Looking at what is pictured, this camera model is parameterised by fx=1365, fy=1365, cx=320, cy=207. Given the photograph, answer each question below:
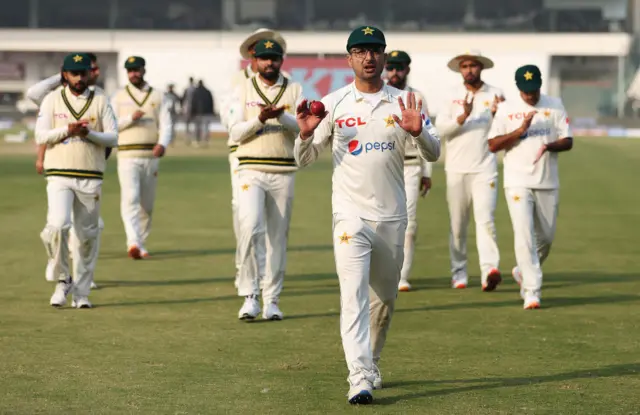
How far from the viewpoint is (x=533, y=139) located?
12.6 m

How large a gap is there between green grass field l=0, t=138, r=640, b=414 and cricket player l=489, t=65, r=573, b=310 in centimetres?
50

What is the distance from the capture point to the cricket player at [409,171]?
13.5 m

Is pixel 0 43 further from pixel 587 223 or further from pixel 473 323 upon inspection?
pixel 473 323

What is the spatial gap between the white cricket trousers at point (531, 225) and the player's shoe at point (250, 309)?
2495mm

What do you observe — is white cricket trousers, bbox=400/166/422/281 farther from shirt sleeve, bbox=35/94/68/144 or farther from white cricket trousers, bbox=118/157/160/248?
white cricket trousers, bbox=118/157/160/248

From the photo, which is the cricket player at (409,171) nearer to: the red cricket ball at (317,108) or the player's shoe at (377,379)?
the player's shoe at (377,379)

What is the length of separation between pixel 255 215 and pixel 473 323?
2063mm

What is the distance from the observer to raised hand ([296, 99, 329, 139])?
26.4 ft

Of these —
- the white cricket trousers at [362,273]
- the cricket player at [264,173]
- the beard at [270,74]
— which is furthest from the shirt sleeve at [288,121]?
the white cricket trousers at [362,273]

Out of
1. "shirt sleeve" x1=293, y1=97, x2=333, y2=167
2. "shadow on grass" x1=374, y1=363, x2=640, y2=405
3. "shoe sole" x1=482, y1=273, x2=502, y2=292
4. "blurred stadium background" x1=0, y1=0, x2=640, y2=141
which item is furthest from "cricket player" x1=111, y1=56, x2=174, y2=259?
"blurred stadium background" x1=0, y1=0, x2=640, y2=141

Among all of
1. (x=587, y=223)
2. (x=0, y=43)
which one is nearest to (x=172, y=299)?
(x=587, y=223)

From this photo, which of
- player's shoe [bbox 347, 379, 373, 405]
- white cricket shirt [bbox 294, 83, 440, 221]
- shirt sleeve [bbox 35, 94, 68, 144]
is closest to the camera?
player's shoe [bbox 347, 379, 373, 405]

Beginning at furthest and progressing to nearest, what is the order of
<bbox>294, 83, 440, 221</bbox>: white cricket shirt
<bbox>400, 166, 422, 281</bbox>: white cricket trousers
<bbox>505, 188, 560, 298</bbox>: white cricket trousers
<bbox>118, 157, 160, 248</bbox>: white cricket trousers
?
<bbox>118, 157, 160, 248</bbox>: white cricket trousers → <bbox>400, 166, 422, 281</bbox>: white cricket trousers → <bbox>505, 188, 560, 298</bbox>: white cricket trousers → <bbox>294, 83, 440, 221</bbox>: white cricket shirt

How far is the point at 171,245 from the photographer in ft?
58.8
